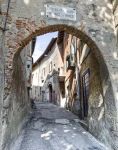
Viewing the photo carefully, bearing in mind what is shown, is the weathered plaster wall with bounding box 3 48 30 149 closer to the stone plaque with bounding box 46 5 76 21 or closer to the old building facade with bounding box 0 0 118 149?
the old building facade with bounding box 0 0 118 149

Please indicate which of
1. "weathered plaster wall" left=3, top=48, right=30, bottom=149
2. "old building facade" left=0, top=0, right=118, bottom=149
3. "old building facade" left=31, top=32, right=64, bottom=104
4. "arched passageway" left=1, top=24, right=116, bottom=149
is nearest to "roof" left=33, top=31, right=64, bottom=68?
"old building facade" left=31, top=32, right=64, bottom=104

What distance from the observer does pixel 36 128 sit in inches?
303

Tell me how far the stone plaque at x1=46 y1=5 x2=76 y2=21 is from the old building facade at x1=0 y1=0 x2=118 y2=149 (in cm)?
8

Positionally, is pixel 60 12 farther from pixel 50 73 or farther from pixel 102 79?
pixel 50 73

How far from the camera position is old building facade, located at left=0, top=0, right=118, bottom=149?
451 cm

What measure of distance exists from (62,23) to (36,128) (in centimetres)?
432

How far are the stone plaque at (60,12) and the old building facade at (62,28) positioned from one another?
0.25 feet

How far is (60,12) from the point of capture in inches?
208

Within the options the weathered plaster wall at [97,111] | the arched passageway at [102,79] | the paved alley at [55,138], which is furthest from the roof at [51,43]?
the arched passageway at [102,79]

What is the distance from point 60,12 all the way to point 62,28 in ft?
1.36

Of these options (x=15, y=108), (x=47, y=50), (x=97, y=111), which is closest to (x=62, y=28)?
(x=15, y=108)

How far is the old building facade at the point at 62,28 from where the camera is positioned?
14.8 ft

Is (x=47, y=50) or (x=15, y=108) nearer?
(x=15, y=108)

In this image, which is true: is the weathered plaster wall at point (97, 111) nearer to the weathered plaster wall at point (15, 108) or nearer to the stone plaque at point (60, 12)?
the stone plaque at point (60, 12)
